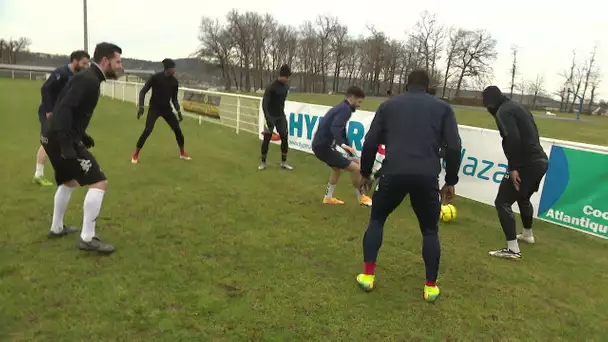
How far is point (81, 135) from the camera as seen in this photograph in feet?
13.7

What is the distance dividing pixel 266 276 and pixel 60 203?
7.41 feet

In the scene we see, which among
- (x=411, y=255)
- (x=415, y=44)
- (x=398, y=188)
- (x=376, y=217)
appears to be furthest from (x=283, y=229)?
(x=415, y=44)

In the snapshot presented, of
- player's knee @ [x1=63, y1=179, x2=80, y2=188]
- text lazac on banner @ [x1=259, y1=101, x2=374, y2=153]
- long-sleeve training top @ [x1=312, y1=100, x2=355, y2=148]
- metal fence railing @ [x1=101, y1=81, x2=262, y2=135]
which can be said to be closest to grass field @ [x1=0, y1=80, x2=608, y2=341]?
player's knee @ [x1=63, y1=179, x2=80, y2=188]

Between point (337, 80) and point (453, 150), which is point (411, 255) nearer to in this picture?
point (453, 150)

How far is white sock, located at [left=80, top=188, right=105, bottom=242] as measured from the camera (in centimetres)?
419

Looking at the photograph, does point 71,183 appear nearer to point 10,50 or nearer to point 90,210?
point 90,210

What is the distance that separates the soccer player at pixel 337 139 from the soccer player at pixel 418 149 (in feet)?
5.03

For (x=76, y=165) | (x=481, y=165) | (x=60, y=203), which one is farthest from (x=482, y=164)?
(x=60, y=203)

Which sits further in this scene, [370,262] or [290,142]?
[290,142]

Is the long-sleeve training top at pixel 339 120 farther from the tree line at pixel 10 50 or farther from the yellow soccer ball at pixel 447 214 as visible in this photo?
the tree line at pixel 10 50

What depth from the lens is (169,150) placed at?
10.6m

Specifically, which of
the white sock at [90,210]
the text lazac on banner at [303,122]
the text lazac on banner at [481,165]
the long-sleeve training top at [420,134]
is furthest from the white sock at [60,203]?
the text lazac on banner at [303,122]

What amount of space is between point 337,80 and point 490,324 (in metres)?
79.4

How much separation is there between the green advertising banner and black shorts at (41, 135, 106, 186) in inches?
217
